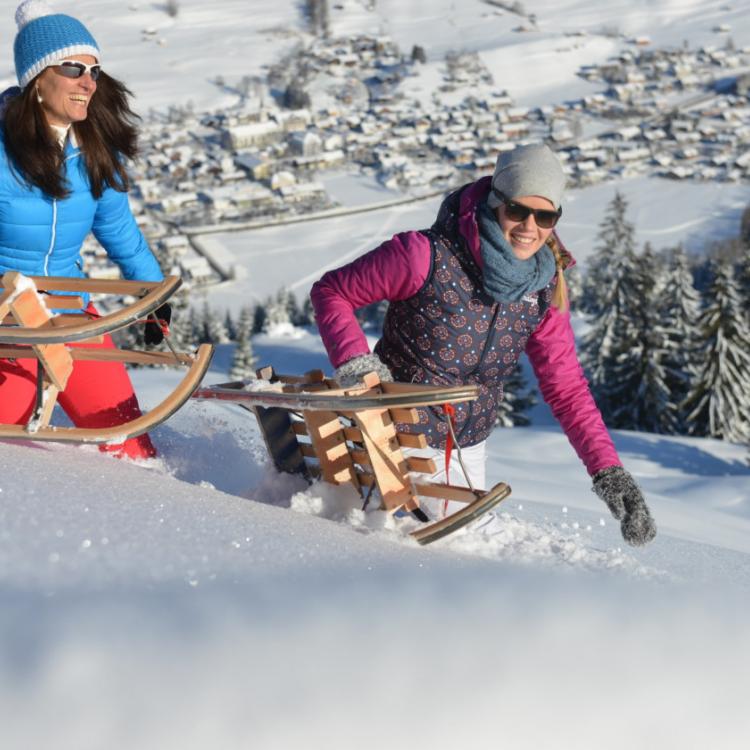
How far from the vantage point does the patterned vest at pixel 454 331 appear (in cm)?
306

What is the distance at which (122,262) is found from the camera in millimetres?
3551

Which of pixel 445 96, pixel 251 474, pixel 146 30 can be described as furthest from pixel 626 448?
pixel 146 30

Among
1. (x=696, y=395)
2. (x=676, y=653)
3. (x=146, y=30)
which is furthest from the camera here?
(x=146, y=30)

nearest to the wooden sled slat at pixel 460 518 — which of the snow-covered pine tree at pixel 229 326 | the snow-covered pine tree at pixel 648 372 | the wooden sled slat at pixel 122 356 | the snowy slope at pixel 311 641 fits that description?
the snowy slope at pixel 311 641

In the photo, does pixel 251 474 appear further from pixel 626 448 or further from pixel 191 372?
pixel 626 448

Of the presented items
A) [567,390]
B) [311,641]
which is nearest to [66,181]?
[567,390]

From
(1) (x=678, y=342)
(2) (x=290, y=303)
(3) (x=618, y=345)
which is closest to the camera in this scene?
(3) (x=618, y=345)

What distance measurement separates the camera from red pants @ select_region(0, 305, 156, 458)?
3.29 meters

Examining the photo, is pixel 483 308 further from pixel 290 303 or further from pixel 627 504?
pixel 290 303

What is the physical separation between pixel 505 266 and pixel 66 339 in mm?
1450

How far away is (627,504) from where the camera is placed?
314 cm

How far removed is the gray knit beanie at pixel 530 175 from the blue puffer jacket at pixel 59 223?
55.6 inches

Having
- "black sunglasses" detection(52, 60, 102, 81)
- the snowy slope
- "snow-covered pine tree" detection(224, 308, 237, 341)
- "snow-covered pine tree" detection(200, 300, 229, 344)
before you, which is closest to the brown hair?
the snowy slope

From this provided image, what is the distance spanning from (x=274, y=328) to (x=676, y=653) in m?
26.8
